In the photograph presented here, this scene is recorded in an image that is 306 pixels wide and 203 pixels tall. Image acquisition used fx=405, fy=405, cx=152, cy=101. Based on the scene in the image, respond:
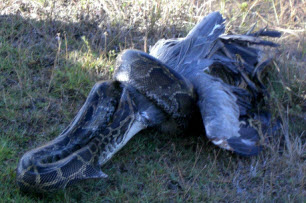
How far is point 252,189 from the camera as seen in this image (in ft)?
13.4

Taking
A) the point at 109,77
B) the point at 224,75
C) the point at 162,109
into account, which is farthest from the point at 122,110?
the point at 224,75

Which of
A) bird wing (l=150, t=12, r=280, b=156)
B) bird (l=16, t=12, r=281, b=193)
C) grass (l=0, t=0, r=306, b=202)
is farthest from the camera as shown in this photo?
bird wing (l=150, t=12, r=280, b=156)

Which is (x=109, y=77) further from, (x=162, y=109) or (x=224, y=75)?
(x=224, y=75)

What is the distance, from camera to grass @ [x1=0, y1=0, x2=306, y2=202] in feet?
13.1

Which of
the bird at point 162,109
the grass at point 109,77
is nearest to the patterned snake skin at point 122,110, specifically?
the bird at point 162,109

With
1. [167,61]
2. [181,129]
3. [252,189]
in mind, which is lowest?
[252,189]

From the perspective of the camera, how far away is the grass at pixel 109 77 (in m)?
3.98

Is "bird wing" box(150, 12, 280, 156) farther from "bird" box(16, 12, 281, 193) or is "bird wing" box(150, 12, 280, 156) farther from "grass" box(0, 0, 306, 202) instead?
"grass" box(0, 0, 306, 202)

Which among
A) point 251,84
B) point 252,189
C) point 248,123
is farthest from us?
point 251,84

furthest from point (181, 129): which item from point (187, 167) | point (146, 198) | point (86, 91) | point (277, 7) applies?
point (277, 7)

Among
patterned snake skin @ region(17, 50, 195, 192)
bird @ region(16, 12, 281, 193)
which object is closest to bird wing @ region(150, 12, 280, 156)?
bird @ region(16, 12, 281, 193)

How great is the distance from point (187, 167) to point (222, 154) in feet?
1.57

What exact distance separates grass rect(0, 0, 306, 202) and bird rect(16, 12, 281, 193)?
188 mm

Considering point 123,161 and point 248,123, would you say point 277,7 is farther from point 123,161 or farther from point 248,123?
point 123,161
